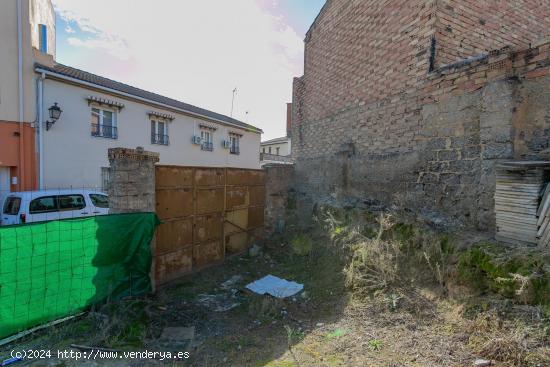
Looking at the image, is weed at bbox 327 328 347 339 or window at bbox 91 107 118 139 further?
window at bbox 91 107 118 139

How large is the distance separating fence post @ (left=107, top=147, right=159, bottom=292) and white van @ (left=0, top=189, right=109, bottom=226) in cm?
386

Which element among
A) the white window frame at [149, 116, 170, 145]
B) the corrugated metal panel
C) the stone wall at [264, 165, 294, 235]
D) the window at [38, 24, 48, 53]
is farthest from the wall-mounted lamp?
the stone wall at [264, 165, 294, 235]

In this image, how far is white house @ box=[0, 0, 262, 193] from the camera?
26.6 feet

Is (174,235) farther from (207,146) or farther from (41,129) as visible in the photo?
(207,146)

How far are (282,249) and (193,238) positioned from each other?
219 cm

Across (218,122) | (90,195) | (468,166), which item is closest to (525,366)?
(468,166)

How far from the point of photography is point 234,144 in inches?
659

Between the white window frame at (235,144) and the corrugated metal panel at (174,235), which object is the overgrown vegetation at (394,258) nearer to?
the corrugated metal panel at (174,235)

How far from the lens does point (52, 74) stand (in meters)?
8.55

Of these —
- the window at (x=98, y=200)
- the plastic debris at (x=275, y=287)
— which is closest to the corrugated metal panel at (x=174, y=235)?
the plastic debris at (x=275, y=287)

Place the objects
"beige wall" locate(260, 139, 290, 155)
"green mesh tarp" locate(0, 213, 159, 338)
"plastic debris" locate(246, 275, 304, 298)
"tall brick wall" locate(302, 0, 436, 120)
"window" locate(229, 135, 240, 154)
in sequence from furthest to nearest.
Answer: "beige wall" locate(260, 139, 290, 155) → "window" locate(229, 135, 240, 154) → "tall brick wall" locate(302, 0, 436, 120) → "plastic debris" locate(246, 275, 304, 298) → "green mesh tarp" locate(0, 213, 159, 338)

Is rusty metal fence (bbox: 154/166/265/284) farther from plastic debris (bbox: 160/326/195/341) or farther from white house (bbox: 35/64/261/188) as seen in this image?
white house (bbox: 35/64/261/188)

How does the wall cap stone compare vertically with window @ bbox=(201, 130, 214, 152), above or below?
below

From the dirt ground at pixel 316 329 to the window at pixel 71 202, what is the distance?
429 centimetres
